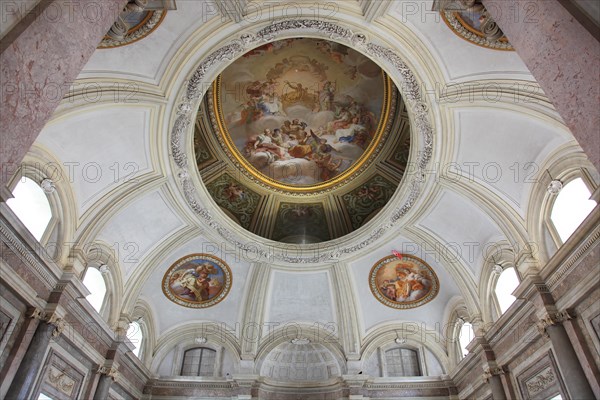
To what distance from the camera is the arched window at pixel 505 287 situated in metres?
14.3

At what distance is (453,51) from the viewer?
455 inches

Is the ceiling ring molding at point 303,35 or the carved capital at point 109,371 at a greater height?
the ceiling ring molding at point 303,35

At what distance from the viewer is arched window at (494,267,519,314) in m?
14.3

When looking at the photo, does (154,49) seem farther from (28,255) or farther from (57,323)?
(57,323)

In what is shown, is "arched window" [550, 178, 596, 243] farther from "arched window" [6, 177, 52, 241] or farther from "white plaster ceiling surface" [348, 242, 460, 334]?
"arched window" [6, 177, 52, 241]

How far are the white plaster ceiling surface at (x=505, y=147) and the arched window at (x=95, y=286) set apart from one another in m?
12.9

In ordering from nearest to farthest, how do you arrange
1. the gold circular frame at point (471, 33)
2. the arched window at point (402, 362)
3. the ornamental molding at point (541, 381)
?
the gold circular frame at point (471, 33)
the ornamental molding at point (541, 381)
the arched window at point (402, 362)

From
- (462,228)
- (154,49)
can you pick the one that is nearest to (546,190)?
(462,228)

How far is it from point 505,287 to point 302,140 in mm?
9624

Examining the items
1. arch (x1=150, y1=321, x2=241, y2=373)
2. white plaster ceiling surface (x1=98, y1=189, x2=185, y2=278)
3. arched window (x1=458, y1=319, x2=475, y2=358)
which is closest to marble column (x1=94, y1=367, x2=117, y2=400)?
white plaster ceiling surface (x1=98, y1=189, x2=185, y2=278)

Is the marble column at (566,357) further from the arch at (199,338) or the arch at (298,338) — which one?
the arch at (199,338)

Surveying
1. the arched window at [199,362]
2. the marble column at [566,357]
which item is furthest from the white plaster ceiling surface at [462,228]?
the arched window at [199,362]

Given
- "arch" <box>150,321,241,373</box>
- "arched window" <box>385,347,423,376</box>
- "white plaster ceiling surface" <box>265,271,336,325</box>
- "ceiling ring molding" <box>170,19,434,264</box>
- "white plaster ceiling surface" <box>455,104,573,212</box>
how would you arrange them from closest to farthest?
"white plaster ceiling surface" <box>455,104,573,212</box> → "ceiling ring molding" <box>170,19,434,264</box> → "arched window" <box>385,347,423,376</box> → "arch" <box>150,321,241,373</box> → "white plaster ceiling surface" <box>265,271,336,325</box>

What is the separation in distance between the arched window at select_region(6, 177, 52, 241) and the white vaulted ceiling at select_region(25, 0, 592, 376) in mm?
1005
